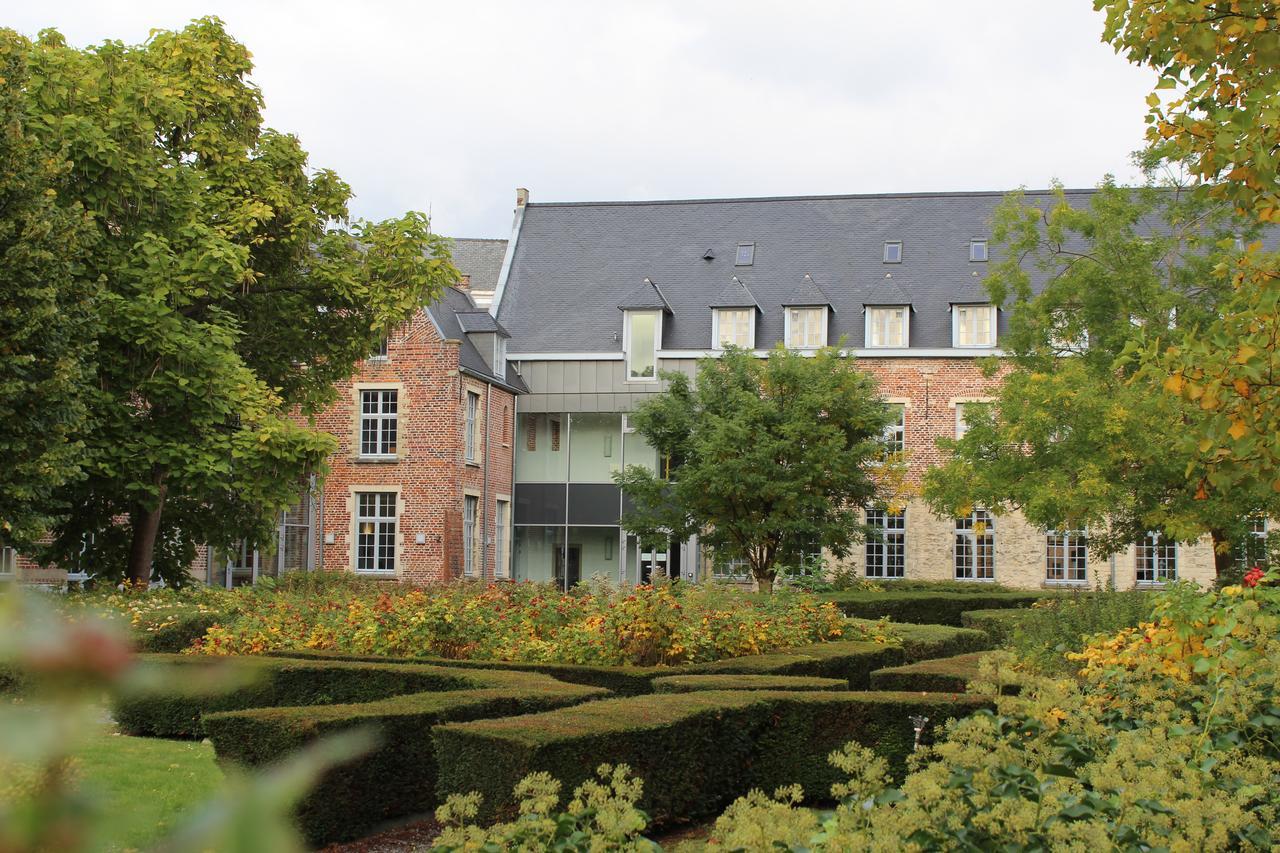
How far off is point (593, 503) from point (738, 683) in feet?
84.6

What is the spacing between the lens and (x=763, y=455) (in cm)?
2673

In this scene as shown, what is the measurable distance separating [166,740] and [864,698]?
241 inches

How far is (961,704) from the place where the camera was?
8352 millimetres

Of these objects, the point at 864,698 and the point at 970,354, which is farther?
the point at 970,354

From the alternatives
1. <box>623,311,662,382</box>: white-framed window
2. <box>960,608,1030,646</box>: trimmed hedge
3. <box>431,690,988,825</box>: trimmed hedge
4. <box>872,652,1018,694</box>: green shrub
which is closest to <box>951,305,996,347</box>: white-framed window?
<box>623,311,662,382</box>: white-framed window

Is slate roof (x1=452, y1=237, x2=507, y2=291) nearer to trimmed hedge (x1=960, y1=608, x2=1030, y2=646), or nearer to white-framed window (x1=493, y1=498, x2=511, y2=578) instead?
white-framed window (x1=493, y1=498, x2=511, y2=578)

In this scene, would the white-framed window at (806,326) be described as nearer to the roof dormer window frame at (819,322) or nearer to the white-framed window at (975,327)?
the roof dormer window frame at (819,322)

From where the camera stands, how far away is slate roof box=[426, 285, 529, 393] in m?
32.5

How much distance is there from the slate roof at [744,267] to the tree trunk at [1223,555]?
11.1m

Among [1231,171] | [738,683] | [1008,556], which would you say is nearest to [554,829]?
[1231,171]

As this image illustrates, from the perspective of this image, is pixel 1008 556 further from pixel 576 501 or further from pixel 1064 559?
pixel 576 501

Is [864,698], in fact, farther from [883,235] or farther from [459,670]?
[883,235]

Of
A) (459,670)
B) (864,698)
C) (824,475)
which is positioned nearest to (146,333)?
(459,670)

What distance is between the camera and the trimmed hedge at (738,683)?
9.59 m
